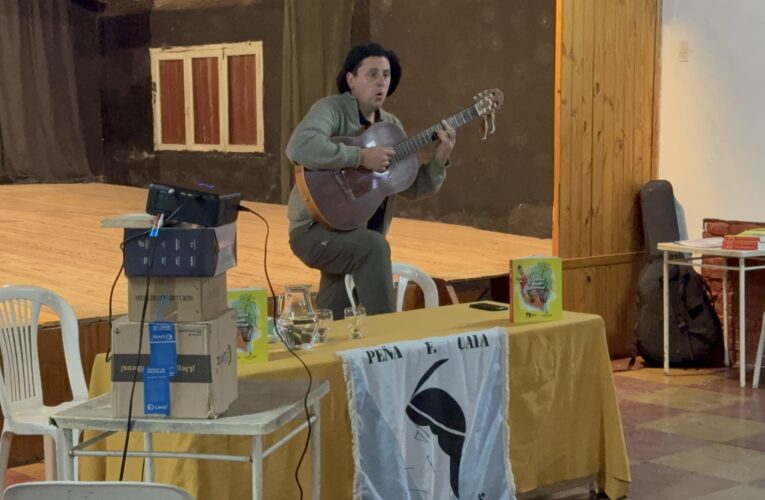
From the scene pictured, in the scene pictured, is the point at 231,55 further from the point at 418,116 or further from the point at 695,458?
the point at 695,458

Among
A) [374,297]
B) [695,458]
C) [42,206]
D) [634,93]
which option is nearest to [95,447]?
[374,297]

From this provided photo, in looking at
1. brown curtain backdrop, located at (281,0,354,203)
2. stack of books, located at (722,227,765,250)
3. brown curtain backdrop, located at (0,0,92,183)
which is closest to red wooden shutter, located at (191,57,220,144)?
brown curtain backdrop, located at (281,0,354,203)

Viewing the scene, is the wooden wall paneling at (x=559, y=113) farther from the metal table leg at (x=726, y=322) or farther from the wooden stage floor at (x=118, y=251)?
the metal table leg at (x=726, y=322)

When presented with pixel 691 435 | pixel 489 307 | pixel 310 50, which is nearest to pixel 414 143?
pixel 489 307

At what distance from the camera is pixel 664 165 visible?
5934 mm

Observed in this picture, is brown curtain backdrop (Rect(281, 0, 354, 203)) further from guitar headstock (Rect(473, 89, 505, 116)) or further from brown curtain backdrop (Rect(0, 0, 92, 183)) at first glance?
guitar headstock (Rect(473, 89, 505, 116))

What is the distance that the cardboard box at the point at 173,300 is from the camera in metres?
2.20

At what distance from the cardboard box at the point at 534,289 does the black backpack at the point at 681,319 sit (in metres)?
2.28

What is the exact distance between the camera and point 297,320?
301cm

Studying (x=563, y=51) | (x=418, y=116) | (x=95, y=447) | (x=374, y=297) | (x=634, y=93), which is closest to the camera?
(x=95, y=447)

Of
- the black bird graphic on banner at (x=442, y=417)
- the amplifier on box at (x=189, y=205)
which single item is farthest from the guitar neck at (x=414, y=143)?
the amplifier on box at (x=189, y=205)

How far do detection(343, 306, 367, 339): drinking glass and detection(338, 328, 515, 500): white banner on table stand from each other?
0.17 m

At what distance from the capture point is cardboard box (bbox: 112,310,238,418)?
219 cm

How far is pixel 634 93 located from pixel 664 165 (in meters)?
0.41
